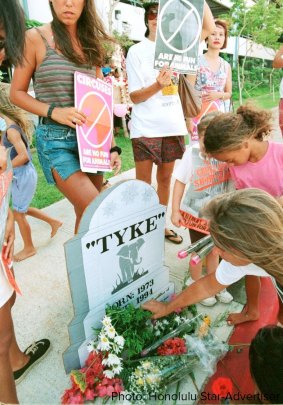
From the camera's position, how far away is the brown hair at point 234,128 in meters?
1.71

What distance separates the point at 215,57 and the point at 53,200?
2368 millimetres

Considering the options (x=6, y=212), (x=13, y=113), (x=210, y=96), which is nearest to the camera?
(x=6, y=212)

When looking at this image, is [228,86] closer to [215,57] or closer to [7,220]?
[215,57]

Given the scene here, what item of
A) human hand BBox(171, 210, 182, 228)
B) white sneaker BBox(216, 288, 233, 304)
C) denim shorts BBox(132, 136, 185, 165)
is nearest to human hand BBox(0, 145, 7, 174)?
human hand BBox(171, 210, 182, 228)

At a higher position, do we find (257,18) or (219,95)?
(257,18)

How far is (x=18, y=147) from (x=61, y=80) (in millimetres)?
924

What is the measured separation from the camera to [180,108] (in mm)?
2414

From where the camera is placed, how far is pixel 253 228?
1.24 meters

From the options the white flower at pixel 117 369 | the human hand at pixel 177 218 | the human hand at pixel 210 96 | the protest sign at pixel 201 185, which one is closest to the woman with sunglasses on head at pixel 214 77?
the human hand at pixel 210 96

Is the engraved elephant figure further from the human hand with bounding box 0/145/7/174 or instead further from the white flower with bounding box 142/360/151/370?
the human hand with bounding box 0/145/7/174

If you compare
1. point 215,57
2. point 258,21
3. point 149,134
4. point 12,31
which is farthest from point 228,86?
point 258,21

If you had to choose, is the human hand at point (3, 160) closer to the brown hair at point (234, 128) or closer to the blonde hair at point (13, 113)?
the brown hair at point (234, 128)

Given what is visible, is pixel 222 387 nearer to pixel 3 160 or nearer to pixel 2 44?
pixel 3 160

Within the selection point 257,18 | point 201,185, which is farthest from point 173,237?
point 257,18
